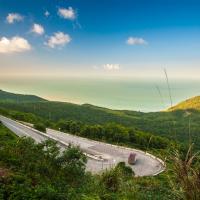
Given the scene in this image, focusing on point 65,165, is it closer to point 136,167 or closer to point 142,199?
point 142,199

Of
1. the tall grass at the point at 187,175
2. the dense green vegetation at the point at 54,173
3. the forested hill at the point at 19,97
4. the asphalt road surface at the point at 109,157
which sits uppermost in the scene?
the forested hill at the point at 19,97

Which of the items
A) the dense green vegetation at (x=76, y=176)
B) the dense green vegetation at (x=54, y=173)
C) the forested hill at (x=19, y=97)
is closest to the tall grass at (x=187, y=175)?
the dense green vegetation at (x=76, y=176)

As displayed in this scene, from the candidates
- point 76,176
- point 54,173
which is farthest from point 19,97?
point 54,173

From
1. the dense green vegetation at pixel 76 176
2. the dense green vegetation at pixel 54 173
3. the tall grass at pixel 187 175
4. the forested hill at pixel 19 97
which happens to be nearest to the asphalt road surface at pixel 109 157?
the dense green vegetation at pixel 76 176

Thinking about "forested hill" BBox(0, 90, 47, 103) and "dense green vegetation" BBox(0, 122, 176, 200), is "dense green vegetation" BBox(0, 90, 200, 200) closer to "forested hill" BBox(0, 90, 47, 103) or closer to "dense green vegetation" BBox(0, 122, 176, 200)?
"dense green vegetation" BBox(0, 122, 176, 200)

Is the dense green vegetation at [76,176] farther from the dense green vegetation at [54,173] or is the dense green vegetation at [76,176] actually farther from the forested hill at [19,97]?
the forested hill at [19,97]

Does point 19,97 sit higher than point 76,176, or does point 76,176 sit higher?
point 19,97

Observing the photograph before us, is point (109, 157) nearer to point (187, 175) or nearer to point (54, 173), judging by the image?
point (54, 173)

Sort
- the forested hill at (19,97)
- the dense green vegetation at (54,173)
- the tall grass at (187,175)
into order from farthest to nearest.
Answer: the forested hill at (19,97)
the dense green vegetation at (54,173)
the tall grass at (187,175)

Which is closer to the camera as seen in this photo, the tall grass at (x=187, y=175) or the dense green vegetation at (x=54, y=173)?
the tall grass at (x=187, y=175)

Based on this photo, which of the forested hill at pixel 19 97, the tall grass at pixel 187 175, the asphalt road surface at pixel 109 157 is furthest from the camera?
the forested hill at pixel 19 97

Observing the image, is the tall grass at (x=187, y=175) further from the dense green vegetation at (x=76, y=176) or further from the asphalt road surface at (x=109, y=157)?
the asphalt road surface at (x=109, y=157)

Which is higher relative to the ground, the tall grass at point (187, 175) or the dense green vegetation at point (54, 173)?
the tall grass at point (187, 175)
